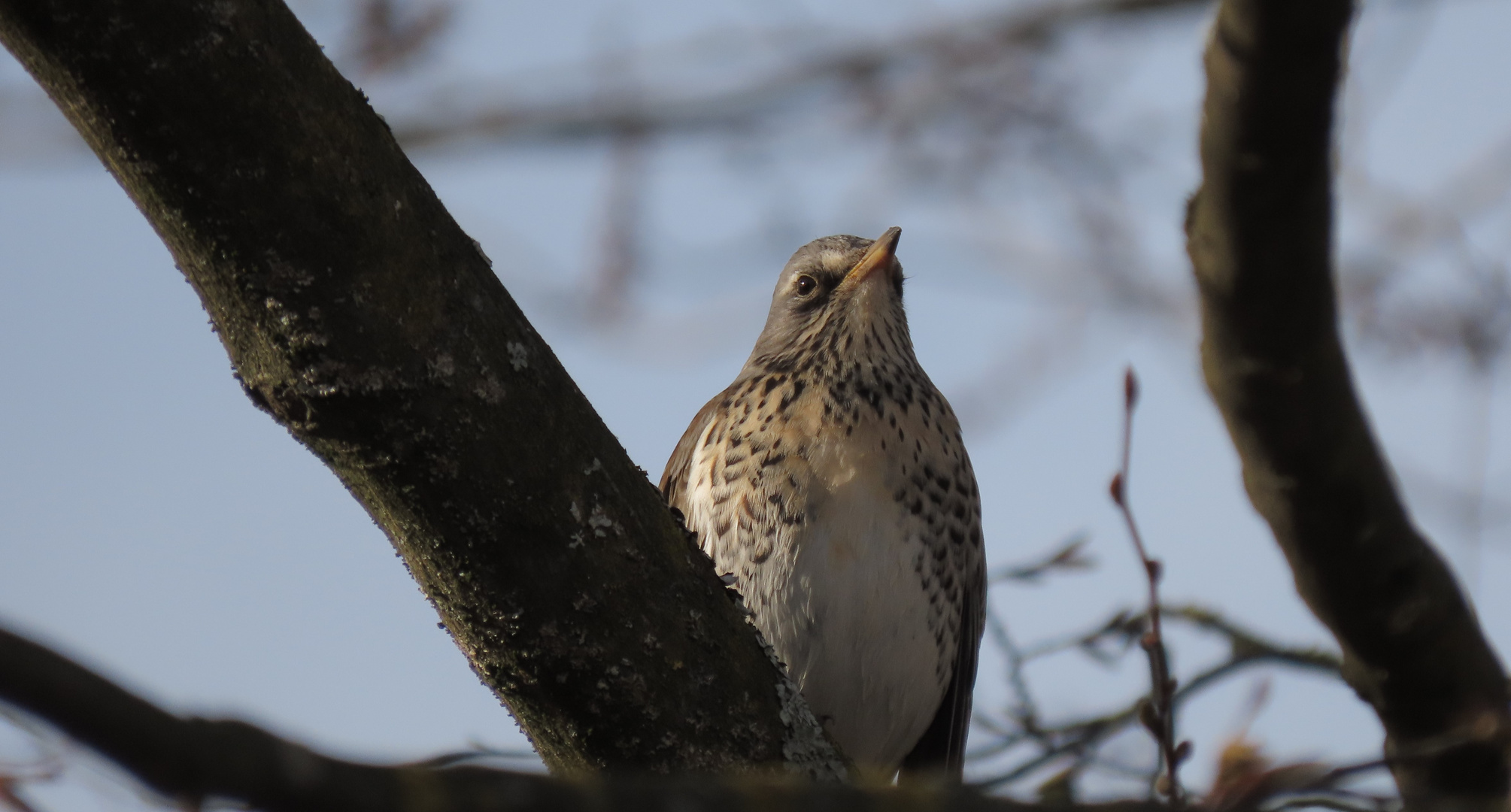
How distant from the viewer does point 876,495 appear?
434 cm

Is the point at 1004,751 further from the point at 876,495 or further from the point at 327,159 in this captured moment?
the point at 327,159

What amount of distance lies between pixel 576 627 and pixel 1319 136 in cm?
137

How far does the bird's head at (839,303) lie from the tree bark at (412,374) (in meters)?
2.55

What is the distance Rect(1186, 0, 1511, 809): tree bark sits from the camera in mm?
1678

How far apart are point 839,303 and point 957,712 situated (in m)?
1.55

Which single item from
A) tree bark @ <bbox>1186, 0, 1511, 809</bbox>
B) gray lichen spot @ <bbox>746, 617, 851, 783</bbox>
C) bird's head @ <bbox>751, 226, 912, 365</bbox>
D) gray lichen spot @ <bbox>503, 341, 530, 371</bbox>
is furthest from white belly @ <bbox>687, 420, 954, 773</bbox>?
tree bark @ <bbox>1186, 0, 1511, 809</bbox>

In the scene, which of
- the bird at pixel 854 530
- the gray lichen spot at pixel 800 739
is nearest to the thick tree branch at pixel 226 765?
the gray lichen spot at pixel 800 739

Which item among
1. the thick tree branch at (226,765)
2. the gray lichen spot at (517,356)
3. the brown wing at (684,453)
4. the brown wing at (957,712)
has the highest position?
the brown wing at (684,453)

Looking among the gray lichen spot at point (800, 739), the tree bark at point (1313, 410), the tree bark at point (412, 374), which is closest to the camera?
the tree bark at point (1313, 410)

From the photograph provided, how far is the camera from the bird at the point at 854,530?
4270 millimetres

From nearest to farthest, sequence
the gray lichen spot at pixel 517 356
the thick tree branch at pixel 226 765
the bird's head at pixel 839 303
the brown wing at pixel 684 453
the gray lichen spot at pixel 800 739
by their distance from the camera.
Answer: the thick tree branch at pixel 226 765
the gray lichen spot at pixel 517 356
the gray lichen spot at pixel 800 739
the brown wing at pixel 684 453
the bird's head at pixel 839 303

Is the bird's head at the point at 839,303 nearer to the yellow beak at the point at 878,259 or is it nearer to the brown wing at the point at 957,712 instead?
the yellow beak at the point at 878,259

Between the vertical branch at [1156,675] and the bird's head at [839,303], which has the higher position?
the bird's head at [839,303]

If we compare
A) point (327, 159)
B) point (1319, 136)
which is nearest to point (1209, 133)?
point (1319, 136)
